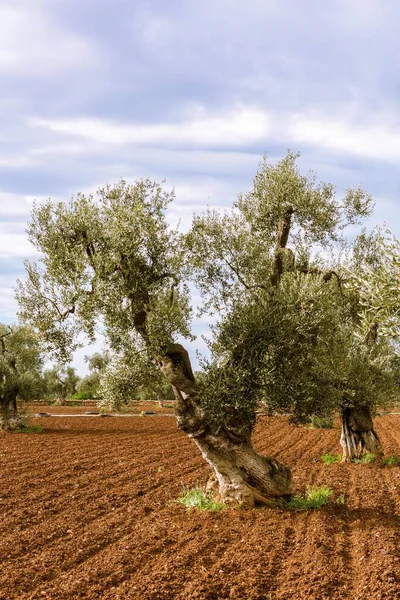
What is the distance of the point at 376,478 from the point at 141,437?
17933 millimetres

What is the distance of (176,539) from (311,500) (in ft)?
15.6

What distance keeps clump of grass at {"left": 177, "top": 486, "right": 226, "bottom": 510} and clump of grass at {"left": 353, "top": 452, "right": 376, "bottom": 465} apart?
11.6 meters

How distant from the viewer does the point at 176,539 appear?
13.1m

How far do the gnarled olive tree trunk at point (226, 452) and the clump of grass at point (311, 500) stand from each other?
0.35 metres

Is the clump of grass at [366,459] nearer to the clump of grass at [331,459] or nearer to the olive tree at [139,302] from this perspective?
the clump of grass at [331,459]

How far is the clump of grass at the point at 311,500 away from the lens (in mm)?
15953

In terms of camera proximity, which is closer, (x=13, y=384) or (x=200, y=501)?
(x=200, y=501)

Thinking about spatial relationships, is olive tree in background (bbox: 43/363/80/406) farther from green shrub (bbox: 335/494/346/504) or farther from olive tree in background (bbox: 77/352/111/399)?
green shrub (bbox: 335/494/346/504)

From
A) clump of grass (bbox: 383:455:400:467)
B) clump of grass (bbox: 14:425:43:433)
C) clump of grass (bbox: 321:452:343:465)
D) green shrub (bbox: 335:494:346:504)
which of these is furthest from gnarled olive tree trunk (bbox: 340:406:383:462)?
clump of grass (bbox: 14:425:43:433)

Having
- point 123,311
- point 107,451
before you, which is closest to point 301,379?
point 123,311

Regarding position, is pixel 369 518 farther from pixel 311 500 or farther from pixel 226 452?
pixel 226 452

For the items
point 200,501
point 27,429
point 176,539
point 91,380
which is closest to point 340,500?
point 200,501

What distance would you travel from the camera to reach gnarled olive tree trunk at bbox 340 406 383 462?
26.6 meters

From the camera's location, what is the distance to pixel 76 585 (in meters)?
10.5
